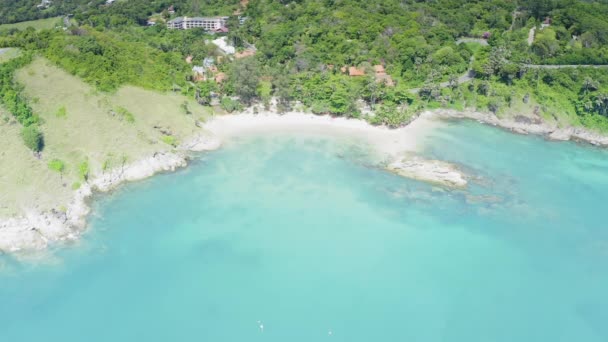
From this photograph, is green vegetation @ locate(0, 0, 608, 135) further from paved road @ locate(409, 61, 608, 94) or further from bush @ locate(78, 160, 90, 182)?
bush @ locate(78, 160, 90, 182)

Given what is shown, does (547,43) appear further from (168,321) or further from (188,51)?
(168,321)

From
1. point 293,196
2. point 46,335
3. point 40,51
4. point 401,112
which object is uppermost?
point 40,51

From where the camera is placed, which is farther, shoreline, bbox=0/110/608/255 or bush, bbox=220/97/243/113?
bush, bbox=220/97/243/113

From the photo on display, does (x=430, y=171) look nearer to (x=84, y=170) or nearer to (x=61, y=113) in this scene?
(x=84, y=170)

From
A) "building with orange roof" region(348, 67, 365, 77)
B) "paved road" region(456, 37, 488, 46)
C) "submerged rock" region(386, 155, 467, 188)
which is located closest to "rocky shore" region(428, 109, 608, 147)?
"building with orange roof" region(348, 67, 365, 77)

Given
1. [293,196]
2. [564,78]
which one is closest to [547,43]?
[564,78]

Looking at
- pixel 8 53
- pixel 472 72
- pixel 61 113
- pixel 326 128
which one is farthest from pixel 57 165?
pixel 472 72
